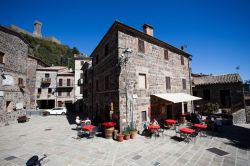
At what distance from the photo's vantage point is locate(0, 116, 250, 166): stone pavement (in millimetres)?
6598

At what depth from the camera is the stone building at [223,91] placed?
18.7 m

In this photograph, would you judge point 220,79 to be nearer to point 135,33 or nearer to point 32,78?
point 135,33

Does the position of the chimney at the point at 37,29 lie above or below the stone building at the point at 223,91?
above

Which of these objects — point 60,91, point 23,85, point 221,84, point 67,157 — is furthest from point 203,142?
point 60,91

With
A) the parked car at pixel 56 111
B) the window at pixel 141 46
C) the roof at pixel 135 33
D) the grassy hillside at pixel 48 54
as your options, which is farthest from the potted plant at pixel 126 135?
the grassy hillside at pixel 48 54

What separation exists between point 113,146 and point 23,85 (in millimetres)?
18573

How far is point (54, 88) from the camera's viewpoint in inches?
1328

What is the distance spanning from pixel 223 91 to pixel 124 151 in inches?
781

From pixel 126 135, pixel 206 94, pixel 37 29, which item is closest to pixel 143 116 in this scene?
pixel 126 135

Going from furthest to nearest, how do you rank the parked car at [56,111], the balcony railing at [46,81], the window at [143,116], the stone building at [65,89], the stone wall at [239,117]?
the stone building at [65,89] < the balcony railing at [46,81] < the parked car at [56,111] < the stone wall at [239,117] < the window at [143,116]

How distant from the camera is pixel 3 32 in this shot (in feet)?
56.9

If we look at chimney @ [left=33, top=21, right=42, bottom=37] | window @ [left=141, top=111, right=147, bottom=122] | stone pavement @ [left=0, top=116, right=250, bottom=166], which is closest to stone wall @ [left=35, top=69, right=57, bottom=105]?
stone pavement @ [left=0, top=116, right=250, bottom=166]

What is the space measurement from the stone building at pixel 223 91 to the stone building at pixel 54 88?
28867 millimetres

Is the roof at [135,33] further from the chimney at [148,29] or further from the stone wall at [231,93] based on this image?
the stone wall at [231,93]
